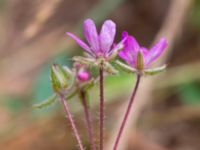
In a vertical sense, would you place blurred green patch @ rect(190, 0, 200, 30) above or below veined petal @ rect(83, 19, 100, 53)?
above

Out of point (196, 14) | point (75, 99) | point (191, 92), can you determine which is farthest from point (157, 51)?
point (196, 14)

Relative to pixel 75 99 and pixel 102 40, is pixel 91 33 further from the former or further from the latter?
pixel 75 99

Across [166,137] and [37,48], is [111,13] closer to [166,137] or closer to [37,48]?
[37,48]

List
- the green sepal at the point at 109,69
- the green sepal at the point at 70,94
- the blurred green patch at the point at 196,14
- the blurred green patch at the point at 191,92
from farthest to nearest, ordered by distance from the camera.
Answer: the blurred green patch at the point at 196,14, the blurred green patch at the point at 191,92, the green sepal at the point at 70,94, the green sepal at the point at 109,69

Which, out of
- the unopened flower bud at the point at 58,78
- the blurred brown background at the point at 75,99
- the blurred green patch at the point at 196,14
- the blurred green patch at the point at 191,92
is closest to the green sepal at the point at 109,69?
the unopened flower bud at the point at 58,78

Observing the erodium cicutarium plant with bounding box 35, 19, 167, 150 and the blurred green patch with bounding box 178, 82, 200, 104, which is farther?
the blurred green patch with bounding box 178, 82, 200, 104

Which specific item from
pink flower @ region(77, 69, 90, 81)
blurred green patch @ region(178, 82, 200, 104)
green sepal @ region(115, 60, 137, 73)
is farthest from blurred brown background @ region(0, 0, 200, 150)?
green sepal @ region(115, 60, 137, 73)

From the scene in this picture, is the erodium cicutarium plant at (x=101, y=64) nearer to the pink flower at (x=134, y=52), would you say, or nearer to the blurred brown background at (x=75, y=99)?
the pink flower at (x=134, y=52)

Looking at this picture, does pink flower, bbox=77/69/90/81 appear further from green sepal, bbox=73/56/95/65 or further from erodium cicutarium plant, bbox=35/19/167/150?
green sepal, bbox=73/56/95/65
